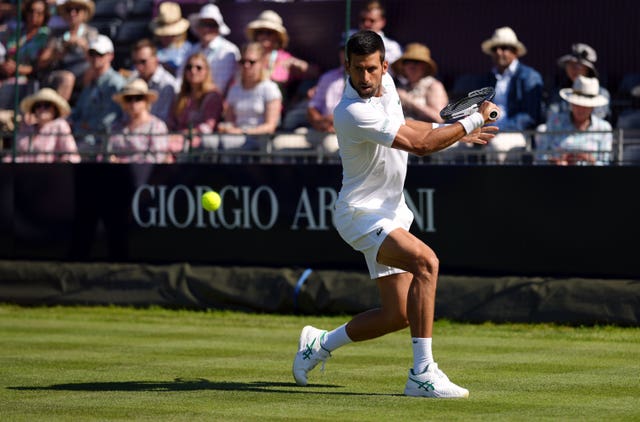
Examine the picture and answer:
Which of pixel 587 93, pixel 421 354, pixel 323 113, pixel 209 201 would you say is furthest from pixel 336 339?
pixel 323 113

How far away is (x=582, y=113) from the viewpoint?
1250 cm

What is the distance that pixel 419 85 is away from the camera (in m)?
13.2

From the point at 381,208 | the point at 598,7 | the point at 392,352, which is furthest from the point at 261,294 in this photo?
the point at 381,208

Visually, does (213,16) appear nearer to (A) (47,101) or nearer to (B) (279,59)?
(B) (279,59)

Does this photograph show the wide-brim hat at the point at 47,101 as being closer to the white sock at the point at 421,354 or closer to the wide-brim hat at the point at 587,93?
the wide-brim hat at the point at 587,93

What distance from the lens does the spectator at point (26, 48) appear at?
49.9 feet

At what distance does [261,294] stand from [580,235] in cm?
337

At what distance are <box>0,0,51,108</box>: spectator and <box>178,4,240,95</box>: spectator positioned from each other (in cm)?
192

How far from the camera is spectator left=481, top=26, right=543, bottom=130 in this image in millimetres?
12719

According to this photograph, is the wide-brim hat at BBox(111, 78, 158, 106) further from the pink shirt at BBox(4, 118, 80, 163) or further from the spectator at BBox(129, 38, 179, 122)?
the pink shirt at BBox(4, 118, 80, 163)

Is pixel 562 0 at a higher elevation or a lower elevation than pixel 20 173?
higher

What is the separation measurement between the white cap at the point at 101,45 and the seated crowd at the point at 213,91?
0.04 feet

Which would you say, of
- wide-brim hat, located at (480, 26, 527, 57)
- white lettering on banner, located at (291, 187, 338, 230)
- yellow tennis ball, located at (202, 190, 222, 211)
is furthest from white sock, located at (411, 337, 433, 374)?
white lettering on banner, located at (291, 187, 338, 230)

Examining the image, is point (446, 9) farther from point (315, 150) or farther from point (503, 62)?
point (315, 150)
